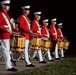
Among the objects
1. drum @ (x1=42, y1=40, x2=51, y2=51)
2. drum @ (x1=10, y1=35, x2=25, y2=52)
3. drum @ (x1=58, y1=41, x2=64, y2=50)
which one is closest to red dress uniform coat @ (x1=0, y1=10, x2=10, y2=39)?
drum @ (x1=10, y1=35, x2=25, y2=52)

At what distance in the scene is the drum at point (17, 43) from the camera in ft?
39.1

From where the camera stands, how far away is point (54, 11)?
26.3 metres

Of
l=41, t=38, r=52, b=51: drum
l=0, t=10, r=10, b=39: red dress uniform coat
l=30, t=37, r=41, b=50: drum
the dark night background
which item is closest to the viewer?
l=0, t=10, r=10, b=39: red dress uniform coat

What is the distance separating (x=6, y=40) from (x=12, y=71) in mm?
852

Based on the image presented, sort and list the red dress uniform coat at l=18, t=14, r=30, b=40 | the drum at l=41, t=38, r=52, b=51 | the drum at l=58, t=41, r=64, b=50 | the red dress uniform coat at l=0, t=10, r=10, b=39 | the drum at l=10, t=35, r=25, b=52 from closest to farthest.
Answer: the red dress uniform coat at l=0, t=10, r=10, b=39 → the drum at l=10, t=35, r=25, b=52 → the red dress uniform coat at l=18, t=14, r=30, b=40 → the drum at l=41, t=38, r=52, b=51 → the drum at l=58, t=41, r=64, b=50

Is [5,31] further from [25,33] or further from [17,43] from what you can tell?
[25,33]

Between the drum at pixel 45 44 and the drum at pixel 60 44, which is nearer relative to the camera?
the drum at pixel 45 44

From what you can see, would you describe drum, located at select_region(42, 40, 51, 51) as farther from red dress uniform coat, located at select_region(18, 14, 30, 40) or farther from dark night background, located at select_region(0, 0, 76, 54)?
dark night background, located at select_region(0, 0, 76, 54)

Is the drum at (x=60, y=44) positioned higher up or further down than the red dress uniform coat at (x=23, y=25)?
further down

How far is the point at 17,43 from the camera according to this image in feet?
39.1

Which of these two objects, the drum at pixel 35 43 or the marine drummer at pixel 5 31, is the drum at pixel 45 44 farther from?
the marine drummer at pixel 5 31

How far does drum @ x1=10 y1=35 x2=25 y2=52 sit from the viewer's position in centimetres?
1191

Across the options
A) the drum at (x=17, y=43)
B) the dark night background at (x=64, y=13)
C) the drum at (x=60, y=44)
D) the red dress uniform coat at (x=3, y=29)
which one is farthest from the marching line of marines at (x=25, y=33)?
the dark night background at (x=64, y=13)

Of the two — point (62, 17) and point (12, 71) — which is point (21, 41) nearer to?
point (12, 71)
